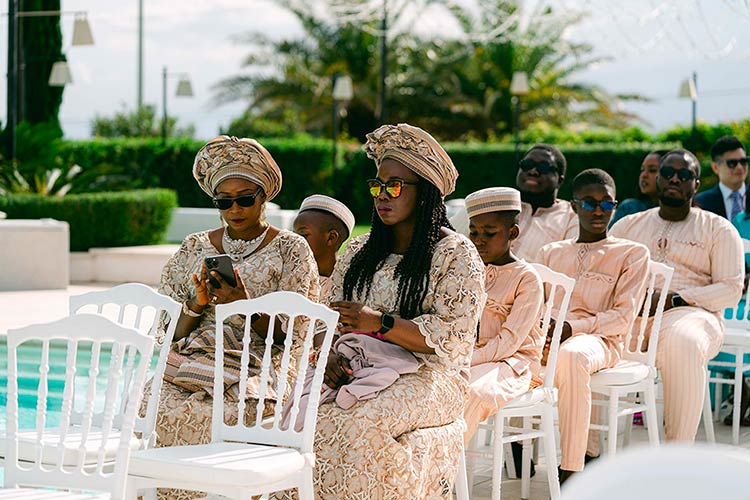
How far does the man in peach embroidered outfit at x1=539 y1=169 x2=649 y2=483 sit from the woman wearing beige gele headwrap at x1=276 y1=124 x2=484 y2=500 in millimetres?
1067

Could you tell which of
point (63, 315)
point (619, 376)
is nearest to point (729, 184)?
point (619, 376)

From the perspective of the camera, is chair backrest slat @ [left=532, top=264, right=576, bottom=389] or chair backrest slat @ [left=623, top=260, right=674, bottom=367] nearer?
chair backrest slat @ [left=532, top=264, right=576, bottom=389]

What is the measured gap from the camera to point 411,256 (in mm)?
4664

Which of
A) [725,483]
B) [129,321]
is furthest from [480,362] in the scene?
[129,321]

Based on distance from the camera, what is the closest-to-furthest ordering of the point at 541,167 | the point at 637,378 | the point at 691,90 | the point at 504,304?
the point at 504,304
the point at 637,378
the point at 541,167
the point at 691,90

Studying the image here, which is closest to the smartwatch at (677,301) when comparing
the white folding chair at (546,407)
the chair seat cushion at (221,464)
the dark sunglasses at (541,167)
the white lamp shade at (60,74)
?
the dark sunglasses at (541,167)

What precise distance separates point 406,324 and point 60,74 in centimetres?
1807

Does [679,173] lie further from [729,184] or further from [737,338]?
[729,184]

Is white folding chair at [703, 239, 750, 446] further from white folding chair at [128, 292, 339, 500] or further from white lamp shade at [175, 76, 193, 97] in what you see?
white lamp shade at [175, 76, 193, 97]

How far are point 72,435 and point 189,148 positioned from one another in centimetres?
2228

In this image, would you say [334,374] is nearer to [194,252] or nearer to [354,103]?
[194,252]

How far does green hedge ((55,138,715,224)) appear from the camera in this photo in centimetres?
2584

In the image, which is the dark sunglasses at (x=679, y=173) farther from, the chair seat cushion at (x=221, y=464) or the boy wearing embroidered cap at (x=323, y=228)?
the chair seat cushion at (x=221, y=464)

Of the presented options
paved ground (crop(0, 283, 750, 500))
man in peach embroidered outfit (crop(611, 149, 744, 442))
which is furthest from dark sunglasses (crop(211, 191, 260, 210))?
man in peach embroidered outfit (crop(611, 149, 744, 442))
